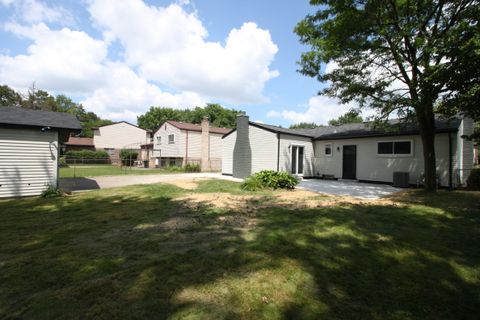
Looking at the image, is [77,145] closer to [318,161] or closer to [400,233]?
[318,161]

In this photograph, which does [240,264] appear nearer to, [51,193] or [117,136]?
[51,193]

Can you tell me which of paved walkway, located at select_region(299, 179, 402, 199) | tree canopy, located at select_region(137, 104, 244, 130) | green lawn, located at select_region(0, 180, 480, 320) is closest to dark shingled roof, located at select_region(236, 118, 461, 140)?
paved walkway, located at select_region(299, 179, 402, 199)

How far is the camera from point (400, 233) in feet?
17.4

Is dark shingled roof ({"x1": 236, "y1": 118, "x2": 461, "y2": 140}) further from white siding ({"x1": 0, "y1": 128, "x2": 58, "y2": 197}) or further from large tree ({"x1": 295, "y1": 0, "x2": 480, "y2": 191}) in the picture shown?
white siding ({"x1": 0, "y1": 128, "x2": 58, "y2": 197})

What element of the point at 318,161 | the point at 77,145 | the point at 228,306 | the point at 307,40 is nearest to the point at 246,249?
the point at 228,306

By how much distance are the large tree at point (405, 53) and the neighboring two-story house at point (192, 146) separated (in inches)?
715

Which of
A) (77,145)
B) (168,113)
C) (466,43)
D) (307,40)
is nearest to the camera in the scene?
(466,43)

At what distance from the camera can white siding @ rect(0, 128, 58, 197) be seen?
9.62 m

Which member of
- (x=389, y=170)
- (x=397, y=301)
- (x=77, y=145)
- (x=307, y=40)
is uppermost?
(x=307, y=40)

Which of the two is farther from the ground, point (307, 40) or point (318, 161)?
point (307, 40)

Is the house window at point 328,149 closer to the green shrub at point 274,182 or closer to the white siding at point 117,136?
the green shrub at point 274,182

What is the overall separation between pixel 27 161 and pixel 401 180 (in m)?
16.3

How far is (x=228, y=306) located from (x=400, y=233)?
13.7ft

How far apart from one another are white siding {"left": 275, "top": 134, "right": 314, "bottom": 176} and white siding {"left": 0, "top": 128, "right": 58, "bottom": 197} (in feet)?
38.7
